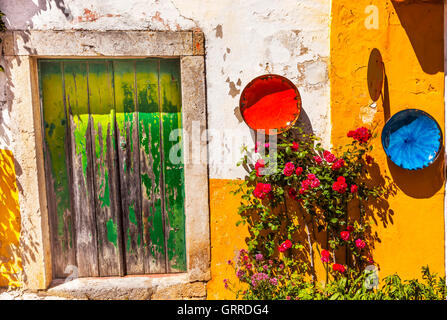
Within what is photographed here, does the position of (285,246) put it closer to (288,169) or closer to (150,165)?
(288,169)

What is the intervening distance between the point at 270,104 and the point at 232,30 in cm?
70

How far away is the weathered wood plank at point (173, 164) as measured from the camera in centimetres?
314

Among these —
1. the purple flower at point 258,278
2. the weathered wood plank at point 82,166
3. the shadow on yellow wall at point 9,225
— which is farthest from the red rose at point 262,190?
the shadow on yellow wall at point 9,225

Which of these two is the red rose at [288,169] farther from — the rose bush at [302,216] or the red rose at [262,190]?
the red rose at [262,190]

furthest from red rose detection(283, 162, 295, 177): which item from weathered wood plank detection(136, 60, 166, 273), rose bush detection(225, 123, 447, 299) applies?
weathered wood plank detection(136, 60, 166, 273)

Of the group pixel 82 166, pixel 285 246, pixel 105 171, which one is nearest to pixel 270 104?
pixel 285 246

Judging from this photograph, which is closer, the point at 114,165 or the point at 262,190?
the point at 262,190

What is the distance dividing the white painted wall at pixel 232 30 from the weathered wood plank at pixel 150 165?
43cm

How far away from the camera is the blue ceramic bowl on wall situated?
118 inches

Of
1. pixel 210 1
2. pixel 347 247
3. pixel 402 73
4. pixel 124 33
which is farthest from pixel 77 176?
pixel 402 73

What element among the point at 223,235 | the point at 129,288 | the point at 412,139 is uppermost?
the point at 412,139

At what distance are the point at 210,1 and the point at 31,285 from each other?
281 centimetres

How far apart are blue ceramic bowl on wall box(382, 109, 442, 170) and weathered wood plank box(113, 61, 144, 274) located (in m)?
2.12

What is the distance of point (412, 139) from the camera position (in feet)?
9.88
